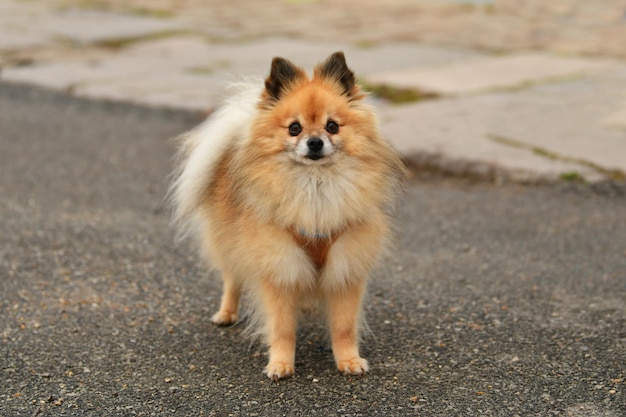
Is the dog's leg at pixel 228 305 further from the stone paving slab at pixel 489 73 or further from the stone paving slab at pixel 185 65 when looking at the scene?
the stone paving slab at pixel 489 73

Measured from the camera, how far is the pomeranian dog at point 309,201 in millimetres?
3938

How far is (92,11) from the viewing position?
597 inches

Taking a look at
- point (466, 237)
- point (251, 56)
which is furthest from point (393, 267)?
point (251, 56)

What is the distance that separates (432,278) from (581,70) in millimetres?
5481

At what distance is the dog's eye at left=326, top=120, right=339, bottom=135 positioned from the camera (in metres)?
3.92

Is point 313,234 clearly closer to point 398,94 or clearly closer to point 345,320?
point 345,320

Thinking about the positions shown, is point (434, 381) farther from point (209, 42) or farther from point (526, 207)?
point (209, 42)

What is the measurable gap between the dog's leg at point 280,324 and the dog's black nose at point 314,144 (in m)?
0.67

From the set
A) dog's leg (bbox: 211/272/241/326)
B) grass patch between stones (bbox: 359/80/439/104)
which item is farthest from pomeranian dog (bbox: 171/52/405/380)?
grass patch between stones (bbox: 359/80/439/104)

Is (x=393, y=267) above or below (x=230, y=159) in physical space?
below

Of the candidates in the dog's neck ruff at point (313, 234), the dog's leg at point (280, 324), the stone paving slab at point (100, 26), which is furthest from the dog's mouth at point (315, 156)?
the stone paving slab at point (100, 26)

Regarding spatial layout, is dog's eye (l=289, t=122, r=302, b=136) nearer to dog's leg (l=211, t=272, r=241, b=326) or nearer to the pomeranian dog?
the pomeranian dog

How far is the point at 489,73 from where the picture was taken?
387 inches

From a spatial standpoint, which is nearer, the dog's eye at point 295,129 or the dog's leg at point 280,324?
the dog's eye at point 295,129
